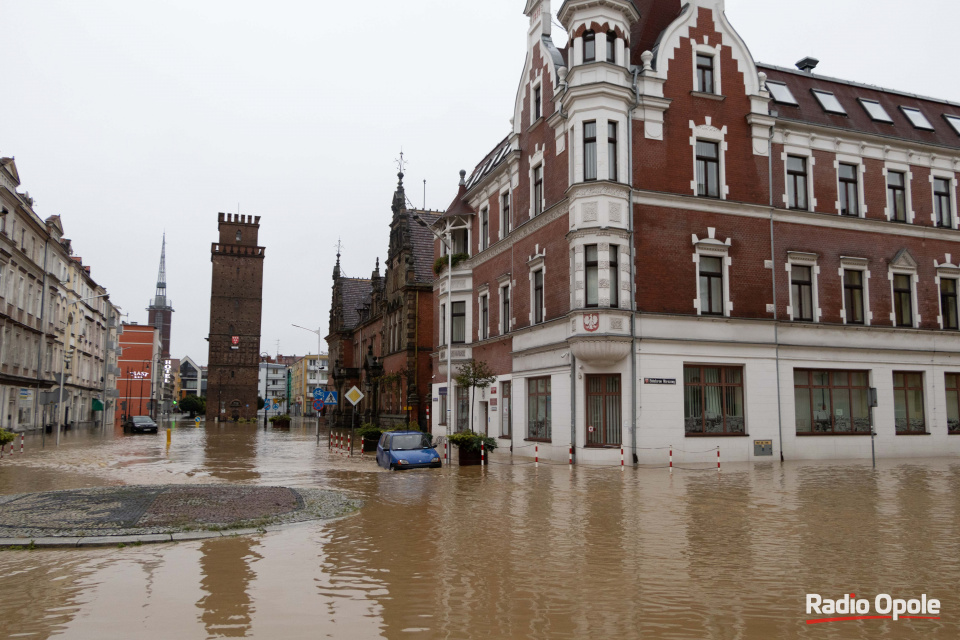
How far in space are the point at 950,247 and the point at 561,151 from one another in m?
17.9

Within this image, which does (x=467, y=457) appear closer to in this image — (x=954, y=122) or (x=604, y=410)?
(x=604, y=410)

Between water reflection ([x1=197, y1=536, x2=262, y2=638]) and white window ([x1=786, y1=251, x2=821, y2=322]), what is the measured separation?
79.5 feet

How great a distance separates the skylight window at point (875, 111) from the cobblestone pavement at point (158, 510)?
28.2 metres

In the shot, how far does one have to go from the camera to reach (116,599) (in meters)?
7.47

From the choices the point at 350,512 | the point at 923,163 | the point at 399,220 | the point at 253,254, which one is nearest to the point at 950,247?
the point at 923,163

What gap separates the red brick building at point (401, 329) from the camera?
1965 inches

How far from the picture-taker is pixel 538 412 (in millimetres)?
30078

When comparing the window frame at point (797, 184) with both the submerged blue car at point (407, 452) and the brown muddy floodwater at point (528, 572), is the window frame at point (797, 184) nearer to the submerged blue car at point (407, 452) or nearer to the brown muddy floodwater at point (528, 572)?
the brown muddy floodwater at point (528, 572)

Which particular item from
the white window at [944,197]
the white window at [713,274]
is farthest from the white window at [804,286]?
the white window at [944,197]

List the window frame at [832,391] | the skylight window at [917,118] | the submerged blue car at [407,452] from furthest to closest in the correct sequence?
the skylight window at [917,118]
the window frame at [832,391]
the submerged blue car at [407,452]

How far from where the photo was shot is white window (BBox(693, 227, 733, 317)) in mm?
27578

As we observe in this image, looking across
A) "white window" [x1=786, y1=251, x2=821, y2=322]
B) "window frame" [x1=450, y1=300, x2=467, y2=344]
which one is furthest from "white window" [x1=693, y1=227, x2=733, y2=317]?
"window frame" [x1=450, y1=300, x2=467, y2=344]

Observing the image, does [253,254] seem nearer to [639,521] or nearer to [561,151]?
[561,151]

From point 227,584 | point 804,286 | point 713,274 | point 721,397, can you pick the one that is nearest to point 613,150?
point 713,274
